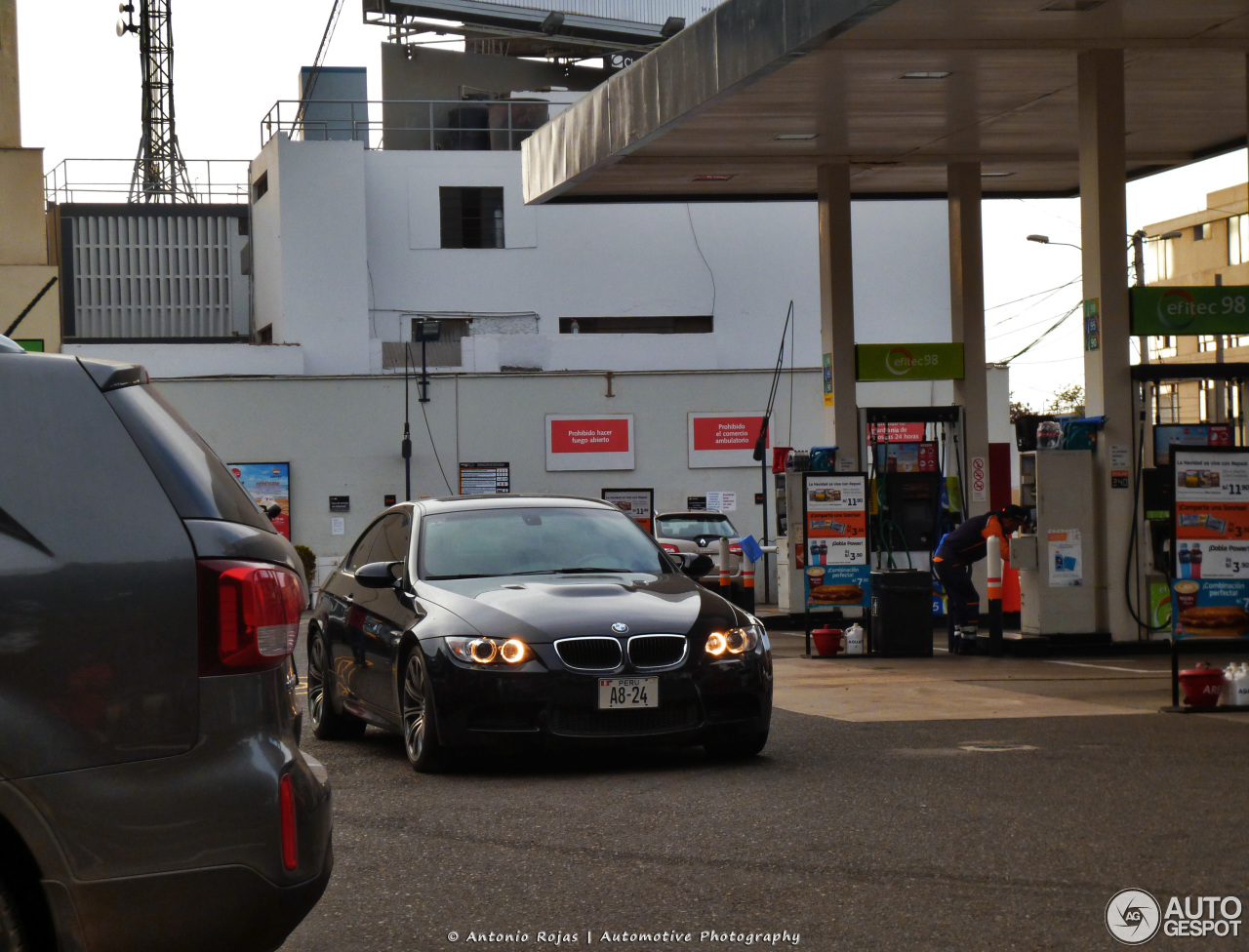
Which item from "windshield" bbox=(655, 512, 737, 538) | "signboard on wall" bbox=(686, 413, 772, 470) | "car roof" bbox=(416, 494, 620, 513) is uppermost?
"signboard on wall" bbox=(686, 413, 772, 470)

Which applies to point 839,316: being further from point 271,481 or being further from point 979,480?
point 271,481

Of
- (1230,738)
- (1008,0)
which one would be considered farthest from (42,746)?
(1008,0)

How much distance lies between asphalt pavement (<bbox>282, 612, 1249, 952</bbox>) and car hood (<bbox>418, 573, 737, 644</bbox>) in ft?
2.62

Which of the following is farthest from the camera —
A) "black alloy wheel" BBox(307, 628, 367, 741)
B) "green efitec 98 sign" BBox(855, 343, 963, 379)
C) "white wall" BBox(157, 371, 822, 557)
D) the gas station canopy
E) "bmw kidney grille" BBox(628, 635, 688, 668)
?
"white wall" BBox(157, 371, 822, 557)

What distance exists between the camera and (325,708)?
34.6 feet

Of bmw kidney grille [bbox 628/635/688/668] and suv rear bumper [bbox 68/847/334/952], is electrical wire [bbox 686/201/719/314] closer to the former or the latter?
bmw kidney grille [bbox 628/635/688/668]

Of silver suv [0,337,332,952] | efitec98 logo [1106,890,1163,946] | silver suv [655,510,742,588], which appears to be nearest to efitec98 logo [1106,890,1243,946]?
efitec98 logo [1106,890,1163,946]

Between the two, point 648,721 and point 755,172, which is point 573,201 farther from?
point 648,721

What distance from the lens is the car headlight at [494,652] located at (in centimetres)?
835

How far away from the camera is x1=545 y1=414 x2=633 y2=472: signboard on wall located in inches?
1439

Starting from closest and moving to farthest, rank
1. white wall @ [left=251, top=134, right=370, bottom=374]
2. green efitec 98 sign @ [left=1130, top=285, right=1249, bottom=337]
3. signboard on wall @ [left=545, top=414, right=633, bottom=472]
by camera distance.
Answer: green efitec 98 sign @ [left=1130, top=285, right=1249, bottom=337] < signboard on wall @ [left=545, top=414, right=633, bottom=472] < white wall @ [left=251, top=134, right=370, bottom=374]

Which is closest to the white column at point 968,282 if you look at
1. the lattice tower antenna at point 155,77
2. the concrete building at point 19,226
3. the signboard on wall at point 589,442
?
the signboard on wall at point 589,442

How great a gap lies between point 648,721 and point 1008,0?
325 inches

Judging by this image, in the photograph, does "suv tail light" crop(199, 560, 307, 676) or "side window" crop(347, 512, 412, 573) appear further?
"side window" crop(347, 512, 412, 573)
